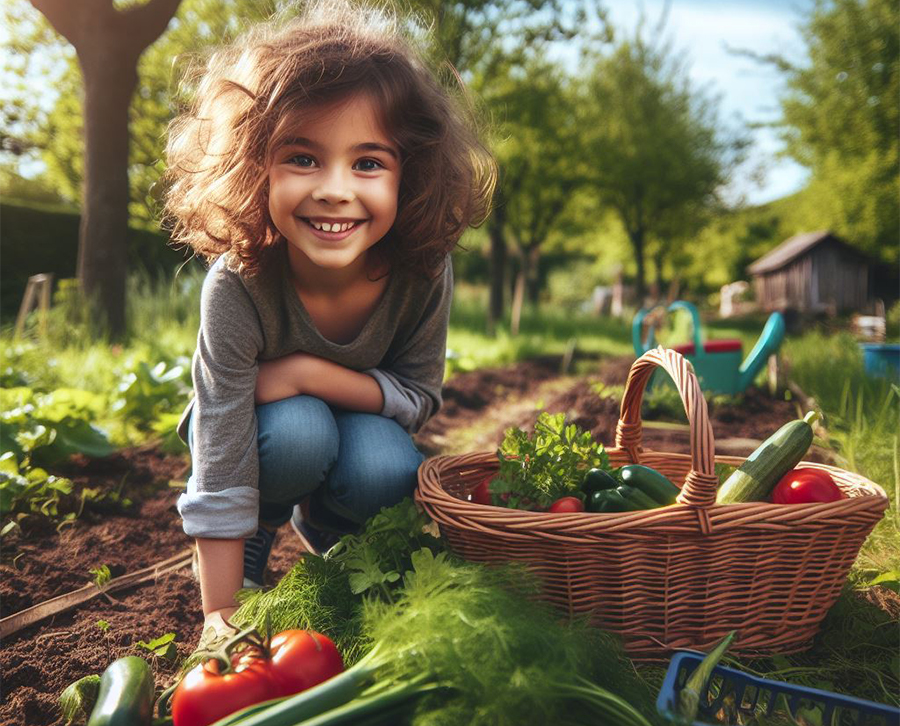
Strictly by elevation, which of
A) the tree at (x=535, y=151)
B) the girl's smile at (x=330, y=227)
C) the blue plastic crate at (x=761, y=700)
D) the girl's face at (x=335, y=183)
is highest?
the tree at (x=535, y=151)

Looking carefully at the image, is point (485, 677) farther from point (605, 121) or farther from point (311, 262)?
point (605, 121)

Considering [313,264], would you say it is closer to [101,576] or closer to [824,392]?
[101,576]

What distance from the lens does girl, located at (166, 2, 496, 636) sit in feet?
6.34

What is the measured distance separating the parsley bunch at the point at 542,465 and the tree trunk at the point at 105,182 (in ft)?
18.1

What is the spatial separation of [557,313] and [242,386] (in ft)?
41.4

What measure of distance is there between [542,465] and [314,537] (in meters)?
0.96

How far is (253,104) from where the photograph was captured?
198cm

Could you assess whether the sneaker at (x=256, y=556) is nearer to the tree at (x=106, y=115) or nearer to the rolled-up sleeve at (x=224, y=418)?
the rolled-up sleeve at (x=224, y=418)

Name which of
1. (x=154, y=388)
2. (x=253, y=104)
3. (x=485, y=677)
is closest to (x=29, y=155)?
(x=154, y=388)

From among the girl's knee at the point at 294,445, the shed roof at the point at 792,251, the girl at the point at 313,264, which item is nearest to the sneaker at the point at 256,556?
the girl at the point at 313,264

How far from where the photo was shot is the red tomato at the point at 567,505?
189cm

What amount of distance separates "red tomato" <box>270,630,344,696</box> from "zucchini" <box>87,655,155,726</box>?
0.82 ft

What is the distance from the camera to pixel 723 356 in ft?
15.6

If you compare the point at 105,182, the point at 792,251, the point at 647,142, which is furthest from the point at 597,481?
the point at 792,251
